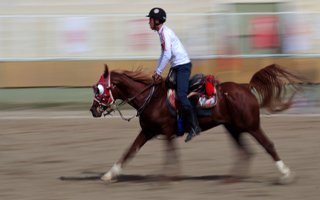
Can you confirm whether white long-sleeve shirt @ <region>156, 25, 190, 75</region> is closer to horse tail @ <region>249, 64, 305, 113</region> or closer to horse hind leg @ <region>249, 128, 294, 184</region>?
horse tail @ <region>249, 64, 305, 113</region>

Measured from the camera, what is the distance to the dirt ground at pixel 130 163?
29.2ft

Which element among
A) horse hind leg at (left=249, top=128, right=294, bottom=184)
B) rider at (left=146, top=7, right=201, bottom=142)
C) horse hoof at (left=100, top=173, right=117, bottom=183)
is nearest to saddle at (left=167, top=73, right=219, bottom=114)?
rider at (left=146, top=7, right=201, bottom=142)

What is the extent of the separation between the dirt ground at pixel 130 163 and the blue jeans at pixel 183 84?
1001mm

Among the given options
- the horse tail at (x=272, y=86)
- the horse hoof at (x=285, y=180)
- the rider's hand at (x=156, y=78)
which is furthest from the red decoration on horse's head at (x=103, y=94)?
the horse hoof at (x=285, y=180)

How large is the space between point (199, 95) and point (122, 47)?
695cm

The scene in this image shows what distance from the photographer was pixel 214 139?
41.3 feet

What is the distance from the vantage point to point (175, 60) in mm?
9445

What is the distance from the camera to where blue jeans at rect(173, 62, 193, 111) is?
30.5ft

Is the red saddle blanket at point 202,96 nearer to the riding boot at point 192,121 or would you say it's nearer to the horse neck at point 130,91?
the riding boot at point 192,121

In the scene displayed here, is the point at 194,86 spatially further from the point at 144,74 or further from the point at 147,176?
the point at 147,176

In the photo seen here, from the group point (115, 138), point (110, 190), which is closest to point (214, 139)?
point (115, 138)

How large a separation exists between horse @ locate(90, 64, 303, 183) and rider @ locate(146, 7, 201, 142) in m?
0.19

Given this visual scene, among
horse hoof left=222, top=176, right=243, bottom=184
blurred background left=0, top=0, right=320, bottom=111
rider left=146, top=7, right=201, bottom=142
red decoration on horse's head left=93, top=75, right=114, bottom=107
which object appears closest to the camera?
rider left=146, top=7, right=201, bottom=142

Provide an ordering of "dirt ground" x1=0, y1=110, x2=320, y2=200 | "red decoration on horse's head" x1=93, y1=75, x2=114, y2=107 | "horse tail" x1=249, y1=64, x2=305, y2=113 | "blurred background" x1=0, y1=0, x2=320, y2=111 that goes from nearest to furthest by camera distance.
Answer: "dirt ground" x1=0, y1=110, x2=320, y2=200 < "red decoration on horse's head" x1=93, y1=75, x2=114, y2=107 < "horse tail" x1=249, y1=64, x2=305, y2=113 < "blurred background" x1=0, y1=0, x2=320, y2=111
